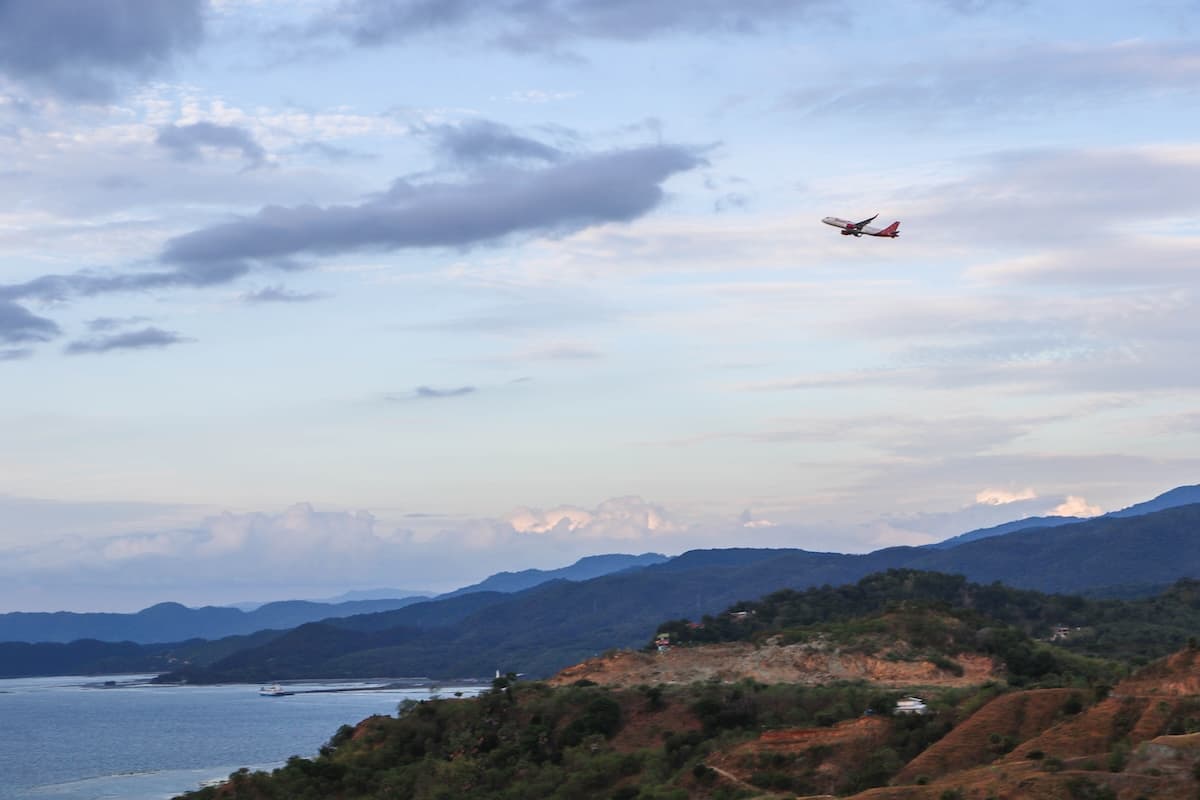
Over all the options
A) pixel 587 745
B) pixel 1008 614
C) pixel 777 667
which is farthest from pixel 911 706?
pixel 1008 614

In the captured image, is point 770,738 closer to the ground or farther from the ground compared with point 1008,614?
closer to the ground

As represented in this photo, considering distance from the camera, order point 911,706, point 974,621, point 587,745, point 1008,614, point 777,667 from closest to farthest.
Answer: point 911,706
point 587,745
point 777,667
point 974,621
point 1008,614

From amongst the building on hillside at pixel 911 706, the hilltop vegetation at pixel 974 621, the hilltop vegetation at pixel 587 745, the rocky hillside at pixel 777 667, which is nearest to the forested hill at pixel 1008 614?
the hilltop vegetation at pixel 974 621

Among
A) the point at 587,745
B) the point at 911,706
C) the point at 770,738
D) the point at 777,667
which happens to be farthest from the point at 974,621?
the point at 770,738

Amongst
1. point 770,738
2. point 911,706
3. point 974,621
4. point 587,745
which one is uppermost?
point 974,621

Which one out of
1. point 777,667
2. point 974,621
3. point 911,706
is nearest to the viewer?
point 911,706

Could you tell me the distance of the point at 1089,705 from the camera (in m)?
77.2

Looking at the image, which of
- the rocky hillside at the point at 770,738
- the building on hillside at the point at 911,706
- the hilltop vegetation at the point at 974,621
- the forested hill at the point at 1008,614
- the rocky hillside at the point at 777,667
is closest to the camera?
the rocky hillside at the point at 770,738

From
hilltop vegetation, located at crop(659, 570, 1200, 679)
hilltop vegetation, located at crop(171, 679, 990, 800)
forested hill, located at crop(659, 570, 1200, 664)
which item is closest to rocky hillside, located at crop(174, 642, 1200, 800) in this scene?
hilltop vegetation, located at crop(171, 679, 990, 800)

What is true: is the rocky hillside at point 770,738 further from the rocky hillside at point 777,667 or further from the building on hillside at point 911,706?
the building on hillside at point 911,706

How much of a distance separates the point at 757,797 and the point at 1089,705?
60.6ft

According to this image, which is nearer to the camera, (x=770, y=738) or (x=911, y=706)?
(x=770, y=738)

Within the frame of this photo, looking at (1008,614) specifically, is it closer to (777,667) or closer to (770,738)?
(777,667)

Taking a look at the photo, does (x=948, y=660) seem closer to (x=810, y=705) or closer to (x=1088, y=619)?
(x=810, y=705)
